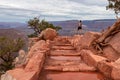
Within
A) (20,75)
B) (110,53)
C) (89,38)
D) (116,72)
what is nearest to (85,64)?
(110,53)

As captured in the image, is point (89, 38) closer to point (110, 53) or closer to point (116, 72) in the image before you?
point (110, 53)

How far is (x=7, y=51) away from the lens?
131 feet

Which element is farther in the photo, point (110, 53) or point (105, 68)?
point (110, 53)

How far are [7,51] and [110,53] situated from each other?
29.6 meters

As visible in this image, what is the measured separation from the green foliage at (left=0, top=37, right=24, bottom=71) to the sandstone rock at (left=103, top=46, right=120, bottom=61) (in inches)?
996

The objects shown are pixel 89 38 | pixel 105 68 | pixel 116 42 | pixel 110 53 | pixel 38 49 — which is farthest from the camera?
pixel 89 38

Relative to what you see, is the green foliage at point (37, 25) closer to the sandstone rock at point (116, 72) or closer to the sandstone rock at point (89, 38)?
the sandstone rock at point (89, 38)

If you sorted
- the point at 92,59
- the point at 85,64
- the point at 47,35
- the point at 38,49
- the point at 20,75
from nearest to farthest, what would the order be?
1. the point at 20,75
2. the point at 92,59
3. the point at 85,64
4. the point at 38,49
5. the point at 47,35

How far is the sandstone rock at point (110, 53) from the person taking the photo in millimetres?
11363

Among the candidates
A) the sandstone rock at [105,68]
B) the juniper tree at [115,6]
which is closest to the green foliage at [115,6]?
the juniper tree at [115,6]

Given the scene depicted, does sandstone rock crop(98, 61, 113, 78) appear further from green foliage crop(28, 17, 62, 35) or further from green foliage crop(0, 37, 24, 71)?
green foliage crop(28, 17, 62, 35)

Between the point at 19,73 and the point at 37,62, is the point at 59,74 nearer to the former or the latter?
the point at 37,62

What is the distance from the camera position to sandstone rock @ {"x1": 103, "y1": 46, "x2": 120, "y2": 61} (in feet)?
37.3

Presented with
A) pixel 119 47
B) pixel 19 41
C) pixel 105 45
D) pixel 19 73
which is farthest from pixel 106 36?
pixel 19 41
